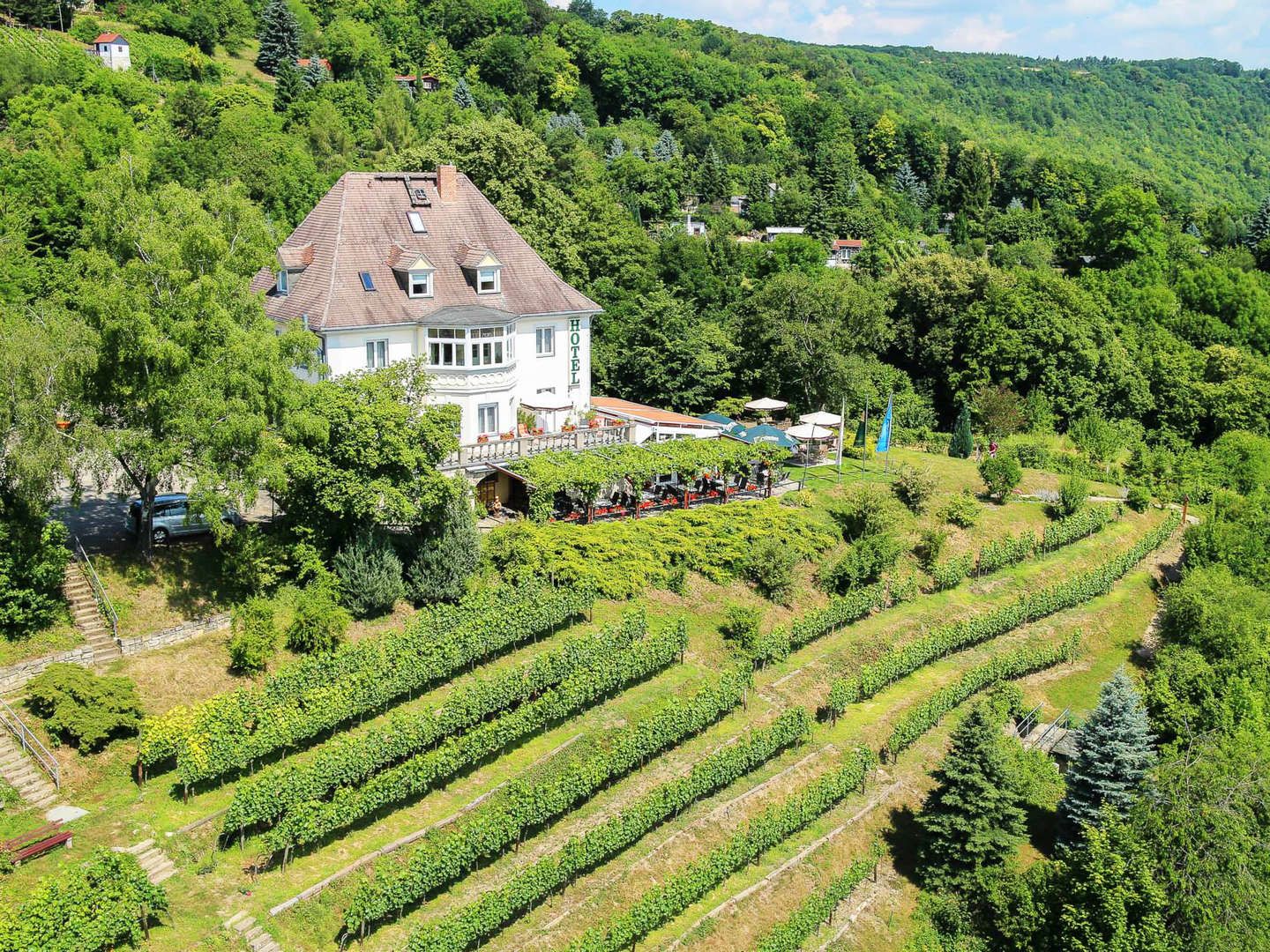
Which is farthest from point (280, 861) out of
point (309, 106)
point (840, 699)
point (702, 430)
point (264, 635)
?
point (309, 106)

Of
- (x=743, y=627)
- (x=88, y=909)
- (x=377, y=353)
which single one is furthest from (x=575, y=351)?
(x=88, y=909)

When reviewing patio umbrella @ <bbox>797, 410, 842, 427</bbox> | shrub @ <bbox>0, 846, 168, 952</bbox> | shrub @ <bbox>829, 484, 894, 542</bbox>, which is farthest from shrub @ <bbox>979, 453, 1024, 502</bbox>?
shrub @ <bbox>0, 846, 168, 952</bbox>

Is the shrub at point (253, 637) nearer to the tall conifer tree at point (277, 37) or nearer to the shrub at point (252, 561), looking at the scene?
the shrub at point (252, 561)

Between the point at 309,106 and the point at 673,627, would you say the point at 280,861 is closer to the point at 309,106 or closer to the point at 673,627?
the point at 673,627

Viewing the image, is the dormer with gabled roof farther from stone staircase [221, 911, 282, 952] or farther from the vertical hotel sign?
stone staircase [221, 911, 282, 952]

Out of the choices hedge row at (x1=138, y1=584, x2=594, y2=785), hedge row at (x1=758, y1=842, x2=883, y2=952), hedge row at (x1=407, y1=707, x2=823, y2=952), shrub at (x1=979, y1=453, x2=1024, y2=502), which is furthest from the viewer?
shrub at (x1=979, y1=453, x2=1024, y2=502)
